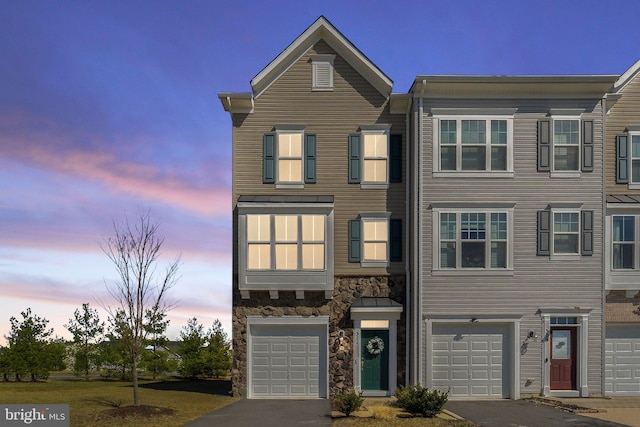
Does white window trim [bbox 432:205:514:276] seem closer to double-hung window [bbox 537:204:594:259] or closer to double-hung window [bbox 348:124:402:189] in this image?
double-hung window [bbox 537:204:594:259]

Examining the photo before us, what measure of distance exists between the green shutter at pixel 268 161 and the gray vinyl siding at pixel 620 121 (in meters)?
12.7

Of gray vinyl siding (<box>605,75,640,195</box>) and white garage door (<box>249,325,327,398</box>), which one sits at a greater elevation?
gray vinyl siding (<box>605,75,640,195</box>)

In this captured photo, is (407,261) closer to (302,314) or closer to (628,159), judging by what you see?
(302,314)

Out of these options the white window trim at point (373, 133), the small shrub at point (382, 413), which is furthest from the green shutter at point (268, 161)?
the small shrub at point (382, 413)

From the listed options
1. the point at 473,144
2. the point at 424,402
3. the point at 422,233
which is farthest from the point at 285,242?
the point at 473,144

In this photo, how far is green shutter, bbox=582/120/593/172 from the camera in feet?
63.4

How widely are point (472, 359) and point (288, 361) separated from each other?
21.9 ft

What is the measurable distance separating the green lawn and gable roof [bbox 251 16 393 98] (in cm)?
1111

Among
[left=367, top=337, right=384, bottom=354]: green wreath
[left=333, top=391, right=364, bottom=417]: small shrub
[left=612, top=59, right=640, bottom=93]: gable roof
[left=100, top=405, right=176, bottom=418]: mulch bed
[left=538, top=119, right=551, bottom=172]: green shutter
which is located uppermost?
[left=612, top=59, right=640, bottom=93]: gable roof

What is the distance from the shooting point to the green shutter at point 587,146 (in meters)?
19.3

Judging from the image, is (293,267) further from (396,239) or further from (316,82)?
(316,82)

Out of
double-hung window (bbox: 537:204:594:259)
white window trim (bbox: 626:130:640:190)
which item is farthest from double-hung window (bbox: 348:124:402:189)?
white window trim (bbox: 626:130:640:190)

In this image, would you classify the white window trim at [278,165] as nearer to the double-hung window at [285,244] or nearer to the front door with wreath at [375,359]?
the double-hung window at [285,244]

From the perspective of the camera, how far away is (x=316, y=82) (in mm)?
19984
